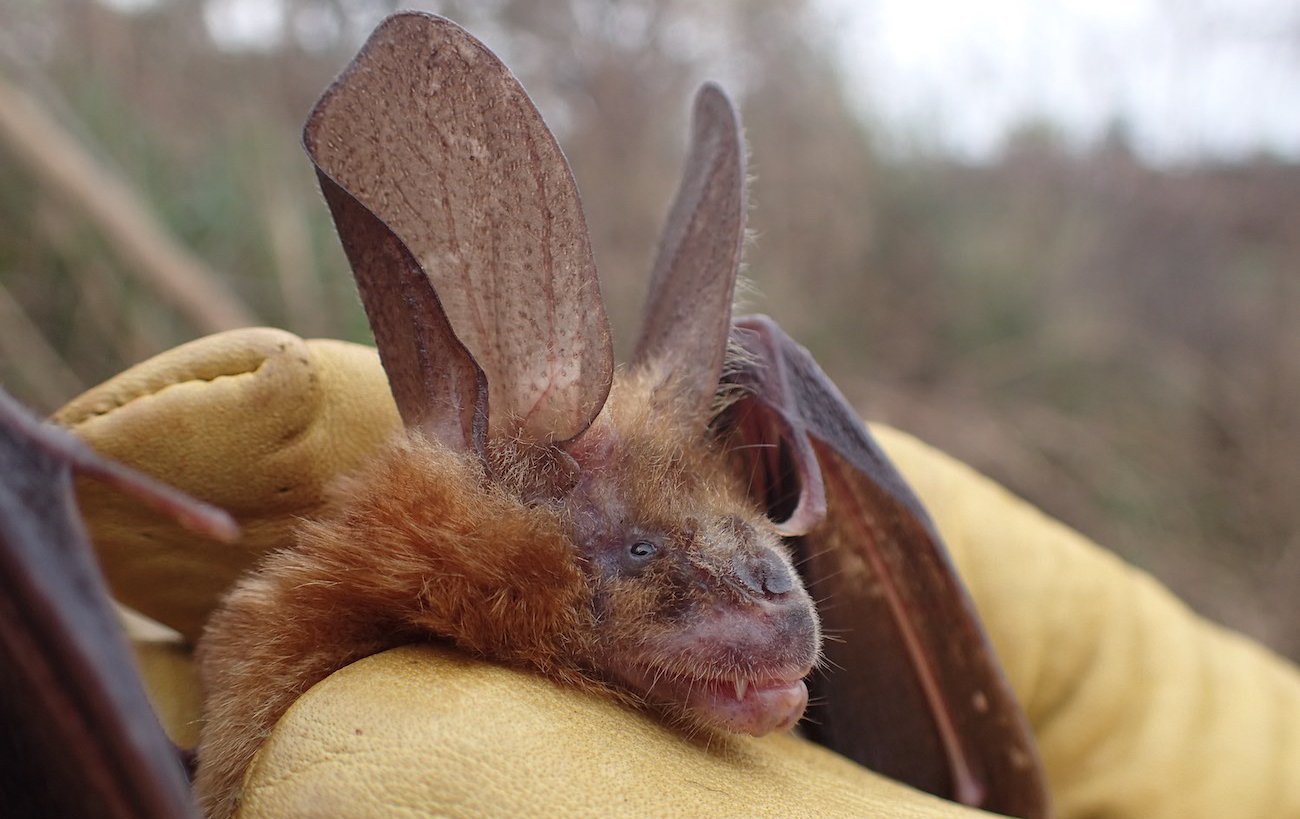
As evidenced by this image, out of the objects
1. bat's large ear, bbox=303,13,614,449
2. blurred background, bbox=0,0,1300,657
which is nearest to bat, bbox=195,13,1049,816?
bat's large ear, bbox=303,13,614,449

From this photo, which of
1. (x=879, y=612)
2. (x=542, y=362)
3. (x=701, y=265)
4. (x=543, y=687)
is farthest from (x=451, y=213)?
(x=879, y=612)

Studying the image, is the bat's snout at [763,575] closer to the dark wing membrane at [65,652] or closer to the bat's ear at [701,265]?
the bat's ear at [701,265]

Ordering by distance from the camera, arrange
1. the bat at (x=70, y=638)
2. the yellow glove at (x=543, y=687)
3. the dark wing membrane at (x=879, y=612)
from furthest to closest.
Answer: the dark wing membrane at (x=879, y=612)
the yellow glove at (x=543, y=687)
the bat at (x=70, y=638)

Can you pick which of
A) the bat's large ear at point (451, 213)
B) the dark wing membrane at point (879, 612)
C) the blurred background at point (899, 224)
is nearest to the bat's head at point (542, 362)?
the bat's large ear at point (451, 213)

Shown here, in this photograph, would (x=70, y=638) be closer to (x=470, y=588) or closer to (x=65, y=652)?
(x=65, y=652)

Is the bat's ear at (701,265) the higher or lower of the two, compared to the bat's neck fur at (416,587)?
higher
